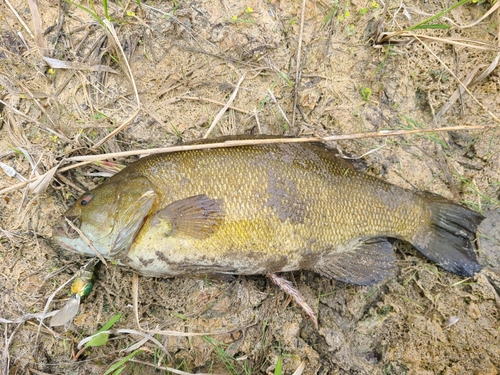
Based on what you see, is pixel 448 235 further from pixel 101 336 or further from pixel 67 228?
pixel 67 228

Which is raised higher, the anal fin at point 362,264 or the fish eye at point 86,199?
the fish eye at point 86,199

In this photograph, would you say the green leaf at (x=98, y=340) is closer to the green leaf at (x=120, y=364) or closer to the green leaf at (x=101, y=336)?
the green leaf at (x=101, y=336)

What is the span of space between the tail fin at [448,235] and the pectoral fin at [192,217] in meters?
1.59

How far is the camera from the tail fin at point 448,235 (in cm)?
286

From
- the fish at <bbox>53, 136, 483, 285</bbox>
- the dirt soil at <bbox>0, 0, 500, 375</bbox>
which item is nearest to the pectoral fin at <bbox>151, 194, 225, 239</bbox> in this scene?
the fish at <bbox>53, 136, 483, 285</bbox>

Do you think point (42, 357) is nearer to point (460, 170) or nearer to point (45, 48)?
point (45, 48)

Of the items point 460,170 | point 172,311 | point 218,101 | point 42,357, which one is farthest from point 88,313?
point 460,170

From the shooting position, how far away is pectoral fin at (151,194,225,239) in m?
Answer: 2.48

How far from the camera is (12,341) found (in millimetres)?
2805

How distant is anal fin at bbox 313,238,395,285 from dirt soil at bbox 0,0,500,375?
0.13 m

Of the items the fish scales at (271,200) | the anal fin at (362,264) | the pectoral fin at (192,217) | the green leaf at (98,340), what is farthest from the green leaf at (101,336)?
the anal fin at (362,264)

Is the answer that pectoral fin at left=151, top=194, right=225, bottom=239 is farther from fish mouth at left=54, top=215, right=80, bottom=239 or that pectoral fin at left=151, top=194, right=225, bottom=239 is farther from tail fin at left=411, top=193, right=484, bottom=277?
tail fin at left=411, top=193, right=484, bottom=277

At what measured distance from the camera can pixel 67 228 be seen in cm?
260

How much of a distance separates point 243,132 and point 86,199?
52.3 inches
